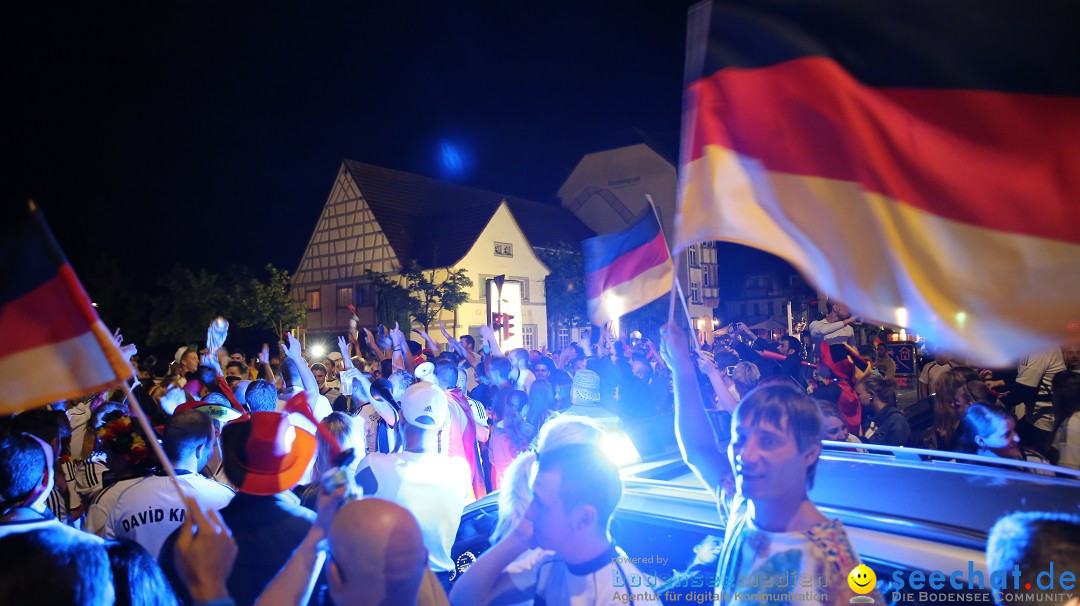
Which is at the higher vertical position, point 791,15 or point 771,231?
point 791,15

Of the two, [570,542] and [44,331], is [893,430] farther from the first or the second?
[44,331]

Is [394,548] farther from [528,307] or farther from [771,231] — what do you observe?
[528,307]

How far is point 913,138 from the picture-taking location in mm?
2408

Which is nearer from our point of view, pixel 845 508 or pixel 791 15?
pixel 791 15

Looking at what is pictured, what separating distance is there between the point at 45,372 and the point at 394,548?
1.71 metres

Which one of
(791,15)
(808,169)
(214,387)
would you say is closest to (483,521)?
(808,169)

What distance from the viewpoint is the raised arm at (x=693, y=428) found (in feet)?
9.45

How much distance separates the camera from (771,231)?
2648mm

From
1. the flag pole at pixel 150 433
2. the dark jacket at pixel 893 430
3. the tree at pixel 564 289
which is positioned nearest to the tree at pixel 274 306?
the tree at pixel 564 289

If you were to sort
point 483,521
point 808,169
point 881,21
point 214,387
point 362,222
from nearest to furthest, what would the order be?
point 881,21
point 808,169
point 483,521
point 214,387
point 362,222

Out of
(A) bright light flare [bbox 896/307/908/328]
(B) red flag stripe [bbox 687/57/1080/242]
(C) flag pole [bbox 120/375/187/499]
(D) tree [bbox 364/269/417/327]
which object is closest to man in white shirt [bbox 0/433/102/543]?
(C) flag pole [bbox 120/375/187/499]

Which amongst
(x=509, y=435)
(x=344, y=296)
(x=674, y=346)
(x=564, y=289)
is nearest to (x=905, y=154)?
(x=674, y=346)

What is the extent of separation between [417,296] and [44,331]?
31960mm

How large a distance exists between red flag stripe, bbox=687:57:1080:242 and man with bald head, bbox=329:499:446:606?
1.90 m
